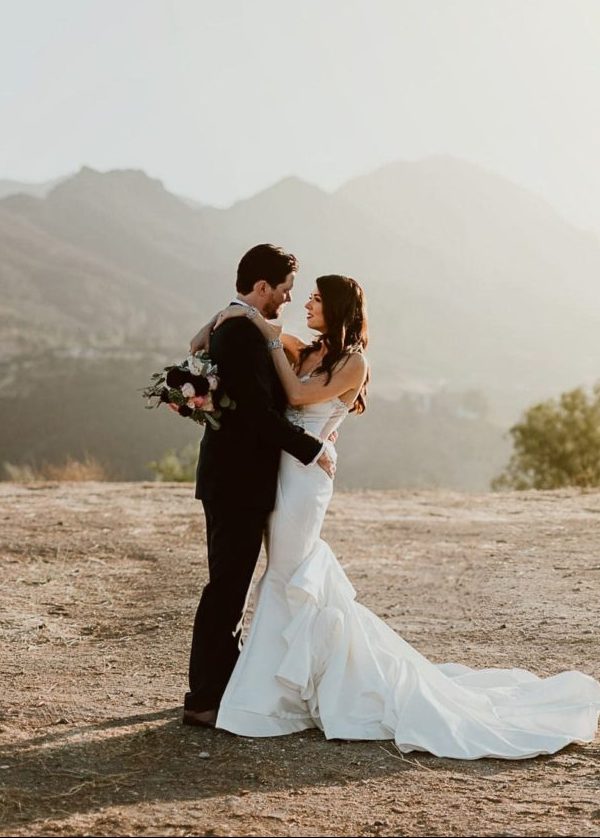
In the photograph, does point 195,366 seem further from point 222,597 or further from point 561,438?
point 561,438

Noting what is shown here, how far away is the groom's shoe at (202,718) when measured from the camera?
5477 mm

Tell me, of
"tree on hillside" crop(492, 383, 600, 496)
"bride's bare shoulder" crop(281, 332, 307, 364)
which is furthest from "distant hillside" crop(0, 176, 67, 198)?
"bride's bare shoulder" crop(281, 332, 307, 364)

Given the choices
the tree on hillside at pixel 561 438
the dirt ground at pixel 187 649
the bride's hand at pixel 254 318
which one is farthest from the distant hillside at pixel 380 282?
the bride's hand at pixel 254 318

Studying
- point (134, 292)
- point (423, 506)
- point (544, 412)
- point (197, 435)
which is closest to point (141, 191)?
point (134, 292)

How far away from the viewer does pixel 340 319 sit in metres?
5.50

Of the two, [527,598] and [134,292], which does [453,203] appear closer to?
[134,292]

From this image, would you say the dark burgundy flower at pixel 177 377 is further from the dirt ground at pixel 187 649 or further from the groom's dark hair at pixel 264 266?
the dirt ground at pixel 187 649

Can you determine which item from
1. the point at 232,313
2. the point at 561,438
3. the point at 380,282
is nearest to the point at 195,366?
the point at 232,313

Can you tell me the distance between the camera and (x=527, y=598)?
30.9 feet

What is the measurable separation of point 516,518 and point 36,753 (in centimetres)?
1006

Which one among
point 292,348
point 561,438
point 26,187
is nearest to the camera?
point 292,348

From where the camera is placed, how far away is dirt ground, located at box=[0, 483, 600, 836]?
4.31m

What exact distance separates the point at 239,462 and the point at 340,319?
940mm

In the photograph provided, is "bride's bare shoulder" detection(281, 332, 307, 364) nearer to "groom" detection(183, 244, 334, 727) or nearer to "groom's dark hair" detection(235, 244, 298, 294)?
"groom" detection(183, 244, 334, 727)
